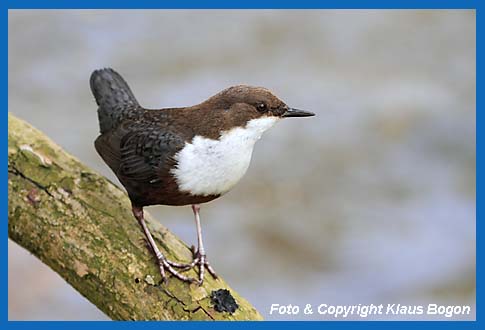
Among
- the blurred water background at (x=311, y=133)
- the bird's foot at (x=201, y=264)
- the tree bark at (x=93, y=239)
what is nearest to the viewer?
the tree bark at (x=93, y=239)

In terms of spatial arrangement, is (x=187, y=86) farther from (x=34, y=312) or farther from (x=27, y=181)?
(x=27, y=181)

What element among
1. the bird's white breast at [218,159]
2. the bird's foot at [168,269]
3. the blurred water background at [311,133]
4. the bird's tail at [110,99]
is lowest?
the bird's foot at [168,269]

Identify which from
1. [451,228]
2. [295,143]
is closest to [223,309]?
[451,228]

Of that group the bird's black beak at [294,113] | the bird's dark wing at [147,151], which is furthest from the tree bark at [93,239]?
the bird's black beak at [294,113]

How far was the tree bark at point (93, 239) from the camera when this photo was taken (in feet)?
9.21

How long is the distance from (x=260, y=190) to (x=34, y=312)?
7.19 feet

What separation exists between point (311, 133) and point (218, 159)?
4.46m

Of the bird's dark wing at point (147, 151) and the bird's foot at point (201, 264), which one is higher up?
the bird's dark wing at point (147, 151)

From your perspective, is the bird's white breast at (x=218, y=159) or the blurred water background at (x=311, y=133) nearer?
the bird's white breast at (x=218, y=159)

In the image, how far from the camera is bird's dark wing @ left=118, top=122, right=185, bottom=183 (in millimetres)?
2949

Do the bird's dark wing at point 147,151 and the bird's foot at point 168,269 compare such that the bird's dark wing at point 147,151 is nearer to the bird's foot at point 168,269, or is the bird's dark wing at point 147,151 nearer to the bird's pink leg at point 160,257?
the bird's pink leg at point 160,257

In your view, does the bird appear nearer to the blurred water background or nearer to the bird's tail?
the bird's tail

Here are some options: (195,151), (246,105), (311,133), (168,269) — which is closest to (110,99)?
(195,151)

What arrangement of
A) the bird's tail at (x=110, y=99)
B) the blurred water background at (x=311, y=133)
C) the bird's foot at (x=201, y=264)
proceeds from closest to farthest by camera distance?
the bird's foot at (x=201, y=264), the bird's tail at (x=110, y=99), the blurred water background at (x=311, y=133)
